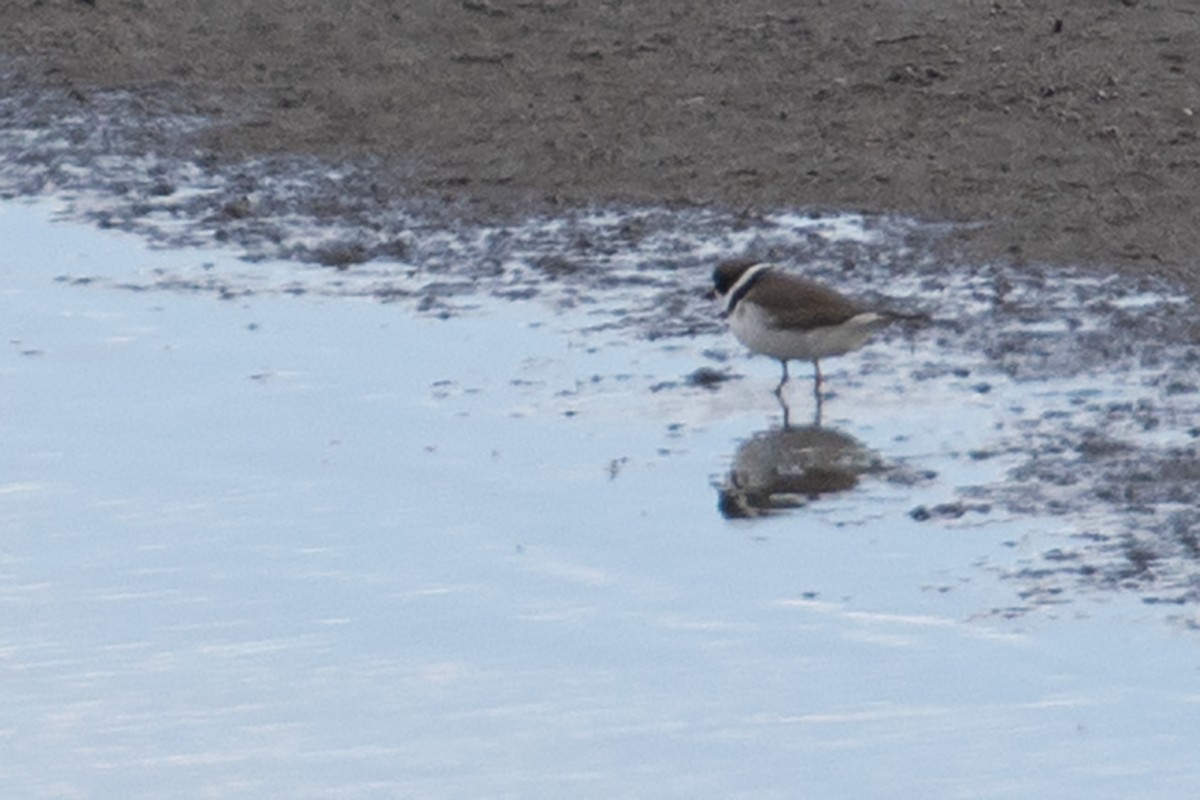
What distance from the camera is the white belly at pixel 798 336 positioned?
1026 centimetres

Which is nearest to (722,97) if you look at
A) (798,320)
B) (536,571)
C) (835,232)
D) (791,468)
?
(835,232)

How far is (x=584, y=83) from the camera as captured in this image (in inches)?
575

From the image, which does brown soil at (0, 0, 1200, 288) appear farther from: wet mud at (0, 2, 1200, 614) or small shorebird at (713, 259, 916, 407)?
small shorebird at (713, 259, 916, 407)

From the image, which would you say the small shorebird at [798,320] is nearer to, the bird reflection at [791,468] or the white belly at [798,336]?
the white belly at [798,336]

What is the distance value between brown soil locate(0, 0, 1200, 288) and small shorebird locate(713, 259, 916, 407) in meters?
1.53

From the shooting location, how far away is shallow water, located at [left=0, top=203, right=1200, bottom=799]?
733 centimetres

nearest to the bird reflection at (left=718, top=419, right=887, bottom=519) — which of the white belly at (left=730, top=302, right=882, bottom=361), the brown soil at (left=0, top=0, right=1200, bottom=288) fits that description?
the white belly at (left=730, top=302, right=882, bottom=361)

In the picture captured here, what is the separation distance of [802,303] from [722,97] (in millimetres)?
4028

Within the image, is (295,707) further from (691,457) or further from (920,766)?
(691,457)

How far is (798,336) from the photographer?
10.2 m

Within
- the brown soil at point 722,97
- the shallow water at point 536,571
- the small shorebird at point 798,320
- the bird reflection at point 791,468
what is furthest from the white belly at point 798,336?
the brown soil at point 722,97

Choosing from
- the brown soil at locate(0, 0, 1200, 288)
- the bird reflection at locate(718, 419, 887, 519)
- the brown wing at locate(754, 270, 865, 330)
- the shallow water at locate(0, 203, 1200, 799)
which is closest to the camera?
the shallow water at locate(0, 203, 1200, 799)

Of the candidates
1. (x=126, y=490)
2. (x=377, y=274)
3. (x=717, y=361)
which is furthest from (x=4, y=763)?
(x=377, y=274)

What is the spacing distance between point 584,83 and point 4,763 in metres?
7.66
